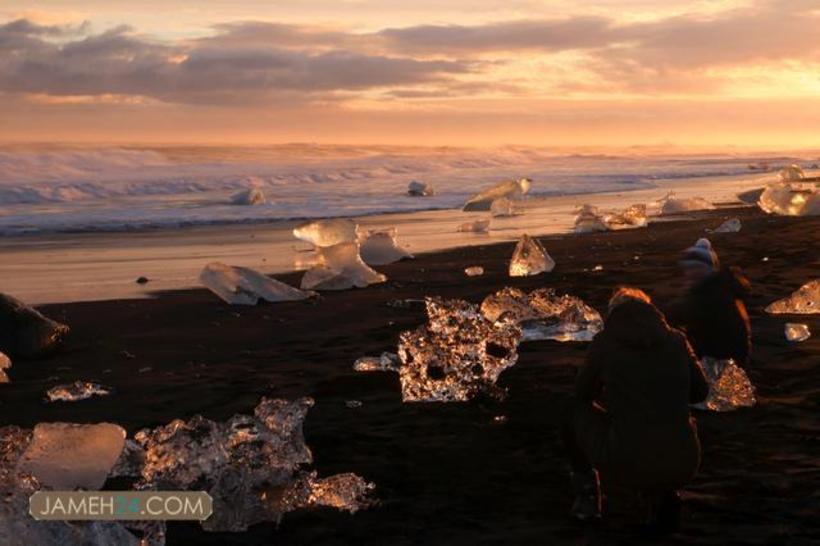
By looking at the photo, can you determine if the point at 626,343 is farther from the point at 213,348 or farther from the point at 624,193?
A: the point at 624,193

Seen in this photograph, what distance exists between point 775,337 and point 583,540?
4819mm

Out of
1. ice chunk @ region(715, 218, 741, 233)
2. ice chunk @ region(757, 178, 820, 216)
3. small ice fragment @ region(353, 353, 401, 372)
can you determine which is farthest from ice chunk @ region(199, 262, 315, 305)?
ice chunk @ region(757, 178, 820, 216)

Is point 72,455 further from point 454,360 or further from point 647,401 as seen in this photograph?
point 454,360

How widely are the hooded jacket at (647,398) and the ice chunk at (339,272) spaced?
8.07 meters

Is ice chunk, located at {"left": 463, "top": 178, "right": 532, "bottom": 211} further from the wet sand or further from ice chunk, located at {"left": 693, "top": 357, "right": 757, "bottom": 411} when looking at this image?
ice chunk, located at {"left": 693, "top": 357, "right": 757, "bottom": 411}

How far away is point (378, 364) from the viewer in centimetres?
857

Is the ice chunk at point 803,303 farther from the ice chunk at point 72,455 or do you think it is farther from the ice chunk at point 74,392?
the ice chunk at point 72,455

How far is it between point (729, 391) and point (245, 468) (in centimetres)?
326

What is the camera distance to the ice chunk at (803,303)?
1002cm

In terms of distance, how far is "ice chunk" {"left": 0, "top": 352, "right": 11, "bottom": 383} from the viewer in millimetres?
8471

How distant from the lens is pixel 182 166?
57375mm

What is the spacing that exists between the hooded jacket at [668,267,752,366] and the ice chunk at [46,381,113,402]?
428cm

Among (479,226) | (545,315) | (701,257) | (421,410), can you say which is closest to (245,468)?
(421,410)

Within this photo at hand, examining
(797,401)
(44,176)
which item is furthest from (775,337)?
(44,176)
